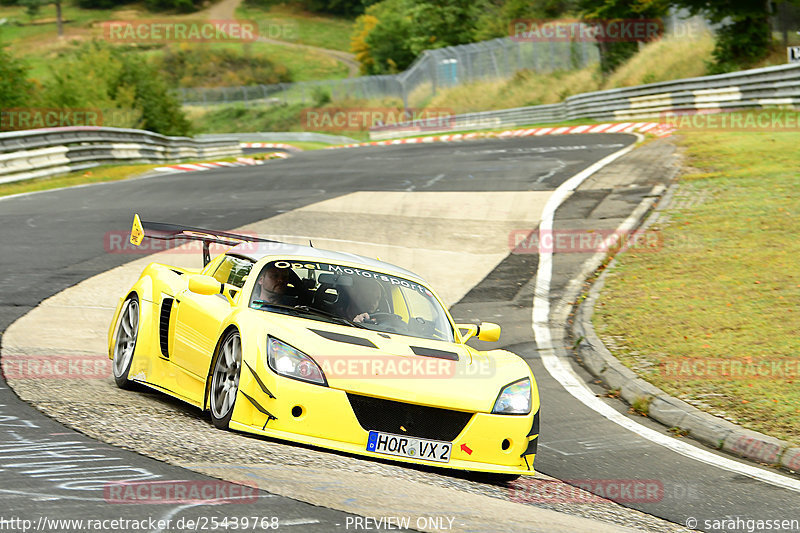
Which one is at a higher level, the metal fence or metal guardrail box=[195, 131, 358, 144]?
the metal fence

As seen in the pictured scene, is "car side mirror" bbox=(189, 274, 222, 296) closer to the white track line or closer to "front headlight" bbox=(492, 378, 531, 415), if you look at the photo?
"front headlight" bbox=(492, 378, 531, 415)

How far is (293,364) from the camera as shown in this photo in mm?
6328

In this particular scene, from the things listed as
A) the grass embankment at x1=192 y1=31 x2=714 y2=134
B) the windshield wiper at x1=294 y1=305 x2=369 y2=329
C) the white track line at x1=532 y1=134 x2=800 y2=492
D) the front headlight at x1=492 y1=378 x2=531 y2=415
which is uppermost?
the grass embankment at x1=192 y1=31 x2=714 y2=134

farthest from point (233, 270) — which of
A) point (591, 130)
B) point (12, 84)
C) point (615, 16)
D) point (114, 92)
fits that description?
point (615, 16)

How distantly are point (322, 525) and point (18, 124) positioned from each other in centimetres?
2785

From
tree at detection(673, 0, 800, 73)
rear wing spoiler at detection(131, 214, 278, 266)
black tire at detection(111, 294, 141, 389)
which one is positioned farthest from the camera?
tree at detection(673, 0, 800, 73)

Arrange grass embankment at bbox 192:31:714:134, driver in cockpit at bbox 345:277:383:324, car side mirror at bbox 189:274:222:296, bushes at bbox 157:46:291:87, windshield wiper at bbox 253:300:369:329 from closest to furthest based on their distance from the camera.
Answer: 1. car side mirror at bbox 189:274:222:296
2. windshield wiper at bbox 253:300:369:329
3. driver in cockpit at bbox 345:277:383:324
4. grass embankment at bbox 192:31:714:134
5. bushes at bbox 157:46:291:87

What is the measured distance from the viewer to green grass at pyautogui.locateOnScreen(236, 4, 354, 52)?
14075 centimetres

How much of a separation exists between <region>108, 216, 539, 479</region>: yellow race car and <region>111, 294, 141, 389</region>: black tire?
0.06 metres

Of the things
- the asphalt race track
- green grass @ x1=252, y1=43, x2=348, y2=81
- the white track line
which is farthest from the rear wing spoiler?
green grass @ x1=252, y1=43, x2=348, y2=81

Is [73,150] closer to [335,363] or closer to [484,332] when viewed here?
[484,332]

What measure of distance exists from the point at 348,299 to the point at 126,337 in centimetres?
235

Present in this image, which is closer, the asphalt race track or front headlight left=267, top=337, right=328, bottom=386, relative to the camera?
the asphalt race track

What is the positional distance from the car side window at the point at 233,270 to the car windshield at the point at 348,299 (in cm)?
30
